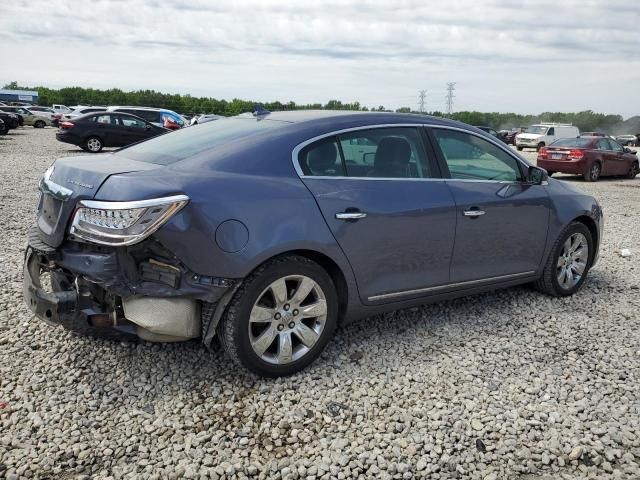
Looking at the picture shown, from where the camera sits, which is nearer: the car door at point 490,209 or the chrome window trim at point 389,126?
the chrome window trim at point 389,126

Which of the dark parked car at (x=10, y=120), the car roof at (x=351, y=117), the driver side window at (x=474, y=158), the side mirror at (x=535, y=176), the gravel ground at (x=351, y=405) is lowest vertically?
the gravel ground at (x=351, y=405)

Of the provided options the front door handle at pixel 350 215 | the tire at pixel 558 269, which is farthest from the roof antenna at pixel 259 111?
the tire at pixel 558 269

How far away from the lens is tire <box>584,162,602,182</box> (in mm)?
17858

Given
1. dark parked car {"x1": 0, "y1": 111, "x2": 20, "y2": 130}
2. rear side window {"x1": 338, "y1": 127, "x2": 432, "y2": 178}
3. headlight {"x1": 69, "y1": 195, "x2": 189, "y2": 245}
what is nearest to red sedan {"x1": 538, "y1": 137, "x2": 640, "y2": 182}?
rear side window {"x1": 338, "y1": 127, "x2": 432, "y2": 178}

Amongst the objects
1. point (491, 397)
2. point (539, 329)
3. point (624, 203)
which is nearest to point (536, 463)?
point (491, 397)

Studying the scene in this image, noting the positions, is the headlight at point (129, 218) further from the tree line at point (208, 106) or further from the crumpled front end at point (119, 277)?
the tree line at point (208, 106)

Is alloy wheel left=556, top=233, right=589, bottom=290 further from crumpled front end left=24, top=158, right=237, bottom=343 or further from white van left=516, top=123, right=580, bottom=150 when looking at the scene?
white van left=516, top=123, right=580, bottom=150

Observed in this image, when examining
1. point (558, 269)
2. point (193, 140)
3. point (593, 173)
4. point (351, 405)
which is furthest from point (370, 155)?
point (593, 173)

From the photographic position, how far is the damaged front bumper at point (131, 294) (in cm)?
311

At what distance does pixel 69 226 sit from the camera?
3.24m

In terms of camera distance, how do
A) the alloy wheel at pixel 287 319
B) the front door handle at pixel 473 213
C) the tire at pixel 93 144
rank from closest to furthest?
the alloy wheel at pixel 287 319 < the front door handle at pixel 473 213 < the tire at pixel 93 144

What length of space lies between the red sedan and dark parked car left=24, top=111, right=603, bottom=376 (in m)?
14.4

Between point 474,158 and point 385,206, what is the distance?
114 cm

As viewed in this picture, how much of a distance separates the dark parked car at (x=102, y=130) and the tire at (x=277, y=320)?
17901 mm
